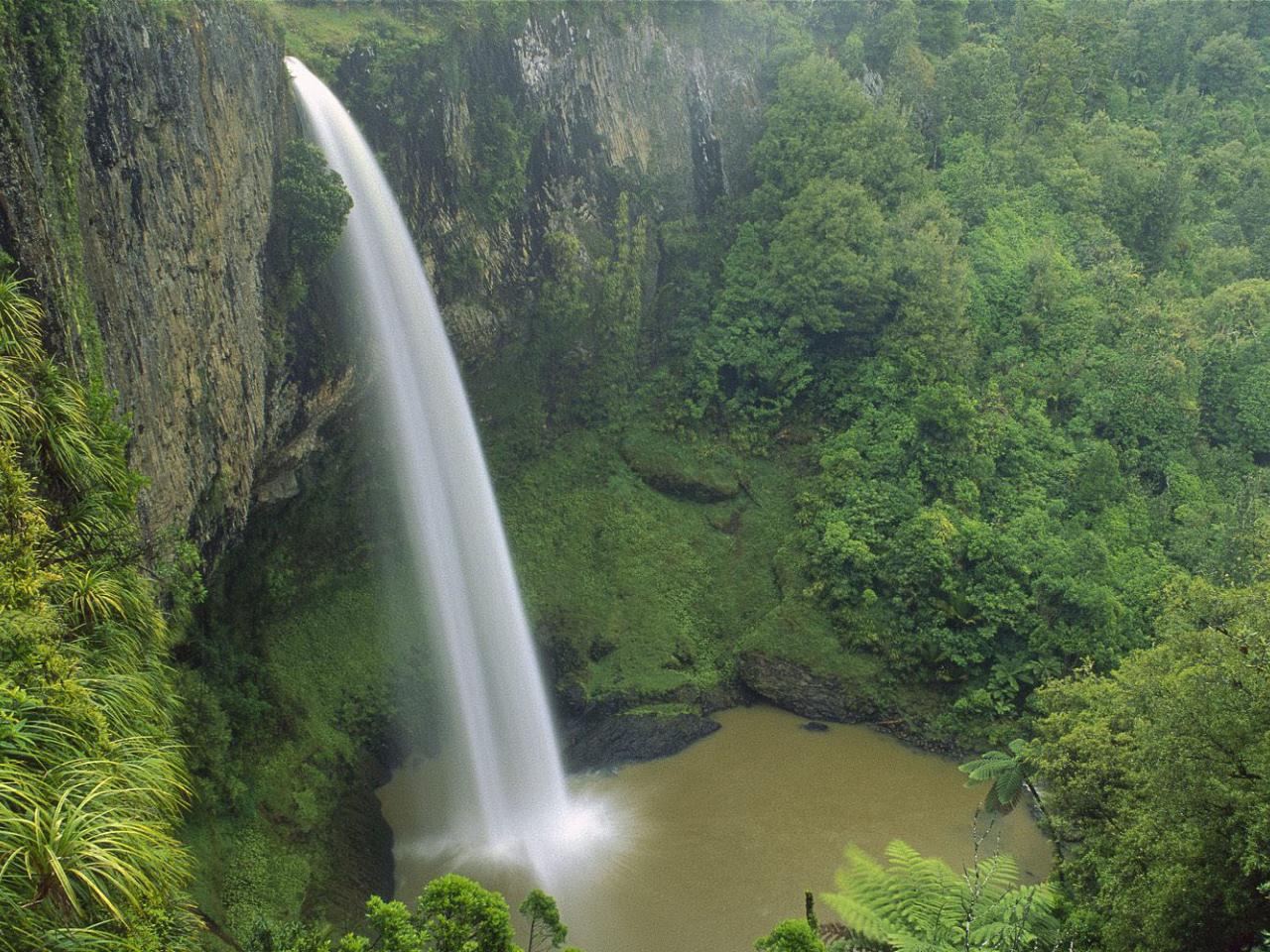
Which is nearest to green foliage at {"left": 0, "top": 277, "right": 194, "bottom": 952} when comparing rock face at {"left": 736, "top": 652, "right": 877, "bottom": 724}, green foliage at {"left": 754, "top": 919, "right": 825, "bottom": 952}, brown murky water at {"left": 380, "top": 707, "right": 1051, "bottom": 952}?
green foliage at {"left": 754, "top": 919, "right": 825, "bottom": 952}

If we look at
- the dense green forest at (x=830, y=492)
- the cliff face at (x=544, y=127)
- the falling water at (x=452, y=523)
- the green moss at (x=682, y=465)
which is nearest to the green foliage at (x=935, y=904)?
the dense green forest at (x=830, y=492)

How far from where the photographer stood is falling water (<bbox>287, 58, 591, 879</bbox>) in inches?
631

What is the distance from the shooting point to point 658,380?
22891 mm

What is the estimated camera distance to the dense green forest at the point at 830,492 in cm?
823

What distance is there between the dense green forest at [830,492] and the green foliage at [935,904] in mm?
59

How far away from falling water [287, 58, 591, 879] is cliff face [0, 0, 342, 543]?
1822 mm

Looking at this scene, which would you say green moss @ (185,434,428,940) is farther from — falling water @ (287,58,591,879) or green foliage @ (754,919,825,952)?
green foliage @ (754,919,825,952)

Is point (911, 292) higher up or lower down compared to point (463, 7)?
lower down

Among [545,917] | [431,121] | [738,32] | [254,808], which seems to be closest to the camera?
[545,917]

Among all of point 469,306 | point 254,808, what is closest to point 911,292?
point 469,306

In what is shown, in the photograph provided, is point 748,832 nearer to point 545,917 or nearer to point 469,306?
point 545,917

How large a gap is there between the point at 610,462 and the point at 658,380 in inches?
92.6

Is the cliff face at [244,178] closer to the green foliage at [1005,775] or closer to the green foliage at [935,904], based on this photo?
the green foliage at [935,904]

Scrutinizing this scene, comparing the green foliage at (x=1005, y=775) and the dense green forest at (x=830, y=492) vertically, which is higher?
the dense green forest at (x=830, y=492)
